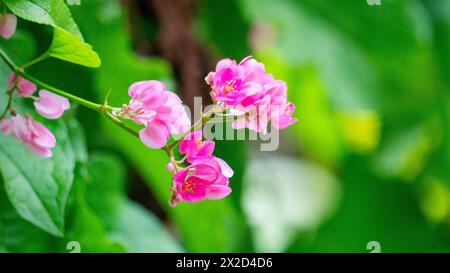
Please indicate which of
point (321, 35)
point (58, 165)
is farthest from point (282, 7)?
point (58, 165)

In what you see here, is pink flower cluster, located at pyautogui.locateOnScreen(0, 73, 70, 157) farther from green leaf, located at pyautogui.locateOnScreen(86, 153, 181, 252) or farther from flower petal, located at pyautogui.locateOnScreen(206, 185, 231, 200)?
green leaf, located at pyautogui.locateOnScreen(86, 153, 181, 252)

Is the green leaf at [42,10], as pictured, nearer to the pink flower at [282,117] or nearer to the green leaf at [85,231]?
the pink flower at [282,117]

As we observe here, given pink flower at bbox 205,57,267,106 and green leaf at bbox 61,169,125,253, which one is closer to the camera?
pink flower at bbox 205,57,267,106

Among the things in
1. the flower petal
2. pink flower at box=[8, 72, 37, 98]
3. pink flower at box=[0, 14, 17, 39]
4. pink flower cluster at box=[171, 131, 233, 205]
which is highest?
pink flower at box=[0, 14, 17, 39]

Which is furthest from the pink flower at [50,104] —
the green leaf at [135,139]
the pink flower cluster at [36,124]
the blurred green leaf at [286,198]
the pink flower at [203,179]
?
the blurred green leaf at [286,198]

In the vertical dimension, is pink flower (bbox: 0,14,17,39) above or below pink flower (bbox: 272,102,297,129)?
above

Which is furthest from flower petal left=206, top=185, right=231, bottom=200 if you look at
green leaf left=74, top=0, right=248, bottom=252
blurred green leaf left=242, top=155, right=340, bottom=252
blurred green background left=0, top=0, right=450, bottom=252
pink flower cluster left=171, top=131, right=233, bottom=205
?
blurred green leaf left=242, top=155, right=340, bottom=252
